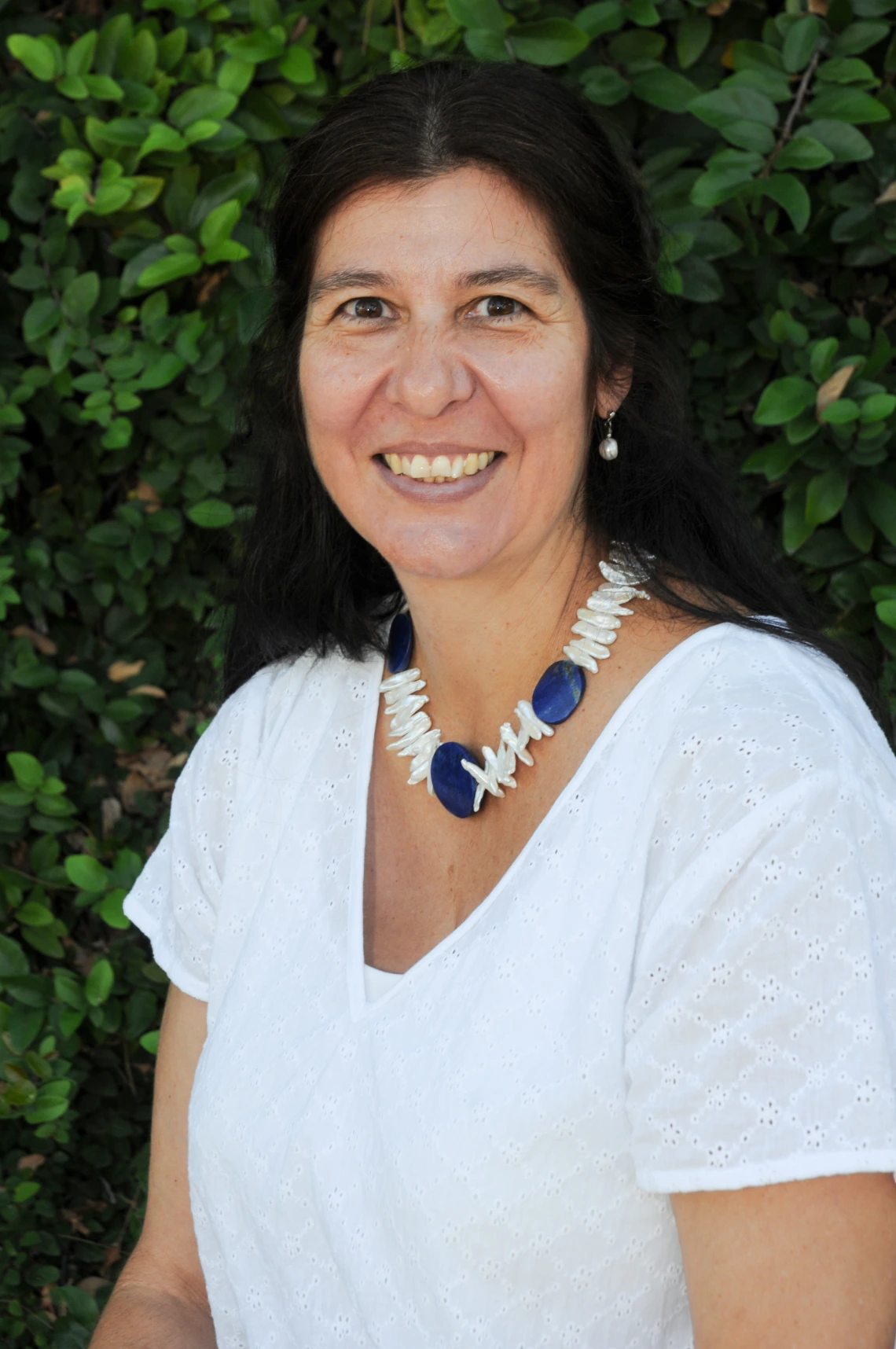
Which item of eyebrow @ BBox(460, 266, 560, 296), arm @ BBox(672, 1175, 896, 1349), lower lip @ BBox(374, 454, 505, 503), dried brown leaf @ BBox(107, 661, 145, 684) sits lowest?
dried brown leaf @ BBox(107, 661, 145, 684)

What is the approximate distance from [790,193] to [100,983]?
1.58 metres

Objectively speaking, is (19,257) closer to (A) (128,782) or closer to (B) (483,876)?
(A) (128,782)

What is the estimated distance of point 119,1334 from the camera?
1.81 m

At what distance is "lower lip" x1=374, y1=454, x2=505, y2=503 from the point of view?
1.65 m

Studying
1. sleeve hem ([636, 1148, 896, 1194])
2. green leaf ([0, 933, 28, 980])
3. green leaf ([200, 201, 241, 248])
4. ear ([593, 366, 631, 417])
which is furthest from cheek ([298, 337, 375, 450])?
green leaf ([0, 933, 28, 980])

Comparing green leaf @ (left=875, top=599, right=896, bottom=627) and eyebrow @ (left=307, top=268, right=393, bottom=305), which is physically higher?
eyebrow @ (left=307, top=268, right=393, bottom=305)

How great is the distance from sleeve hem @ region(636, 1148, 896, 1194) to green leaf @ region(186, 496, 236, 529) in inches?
55.4

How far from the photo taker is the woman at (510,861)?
50.5 inches

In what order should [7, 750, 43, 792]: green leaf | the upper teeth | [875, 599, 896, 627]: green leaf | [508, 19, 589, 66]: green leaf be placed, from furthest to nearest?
1. [7, 750, 43, 792]: green leaf
2. [508, 19, 589, 66]: green leaf
3. [875, 599, 896, 627]: green leaf
4. the upper teeth

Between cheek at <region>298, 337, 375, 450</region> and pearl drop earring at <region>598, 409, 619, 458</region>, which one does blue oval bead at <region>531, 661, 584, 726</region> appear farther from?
cheek at <region>298, 337, 375, 450</region>

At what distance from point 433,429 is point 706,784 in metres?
0.51

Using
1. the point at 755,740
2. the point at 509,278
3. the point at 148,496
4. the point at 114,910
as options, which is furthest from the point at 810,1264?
the point at 148,496

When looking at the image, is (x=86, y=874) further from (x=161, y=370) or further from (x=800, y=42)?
(x=800, y=42)

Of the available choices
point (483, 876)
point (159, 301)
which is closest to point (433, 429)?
point (483, 876)
